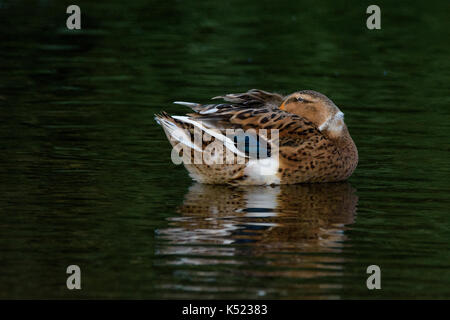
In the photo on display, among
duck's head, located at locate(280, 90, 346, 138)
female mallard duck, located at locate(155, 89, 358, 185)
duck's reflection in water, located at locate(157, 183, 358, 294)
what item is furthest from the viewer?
duck's head, located at locate(280, 90, 346, 138)

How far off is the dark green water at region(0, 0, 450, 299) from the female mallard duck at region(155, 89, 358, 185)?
0.63ft

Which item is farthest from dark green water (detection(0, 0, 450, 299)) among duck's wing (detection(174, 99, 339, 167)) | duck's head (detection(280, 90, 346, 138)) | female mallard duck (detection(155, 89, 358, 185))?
duck's head (detection(280, 90, 346, 138))

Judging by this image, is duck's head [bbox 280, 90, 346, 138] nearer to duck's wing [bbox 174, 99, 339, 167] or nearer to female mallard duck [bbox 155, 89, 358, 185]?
female mallard duck [bbox 155, 89, 358, 185]

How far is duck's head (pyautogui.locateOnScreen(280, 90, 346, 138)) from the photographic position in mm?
11094

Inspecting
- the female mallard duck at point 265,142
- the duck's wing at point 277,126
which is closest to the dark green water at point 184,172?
the female mallard duck at point 265,142

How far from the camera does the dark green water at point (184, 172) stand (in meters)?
7.89

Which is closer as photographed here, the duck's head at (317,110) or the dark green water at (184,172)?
the dark green water at (184,172)

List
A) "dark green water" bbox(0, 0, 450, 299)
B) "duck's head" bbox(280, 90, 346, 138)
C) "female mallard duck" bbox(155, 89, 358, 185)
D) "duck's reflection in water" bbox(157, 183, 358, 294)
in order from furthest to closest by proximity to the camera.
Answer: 1. "duck's head" bbox(280, 90, 346, 138)
2. "female mallard duck" bbox(155, 89, 358, 185)
3. "duck's reflection in water" bbox(157, 183, 358, 294)
4. "dark green water" bbox(0, 0, 450, 299)

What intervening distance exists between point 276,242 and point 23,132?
16.4 ft

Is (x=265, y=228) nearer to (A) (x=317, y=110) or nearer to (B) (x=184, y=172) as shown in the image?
(A) (x=317, y=110)

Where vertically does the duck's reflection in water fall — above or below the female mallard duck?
below

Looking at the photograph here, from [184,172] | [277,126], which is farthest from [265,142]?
[184,172]

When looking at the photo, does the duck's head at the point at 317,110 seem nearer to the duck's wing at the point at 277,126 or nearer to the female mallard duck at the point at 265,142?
the female mallard duck at the point at 265,142

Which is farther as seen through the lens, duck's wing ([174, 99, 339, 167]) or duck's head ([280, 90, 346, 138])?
duck's head ([280, 90, 346, 138])
